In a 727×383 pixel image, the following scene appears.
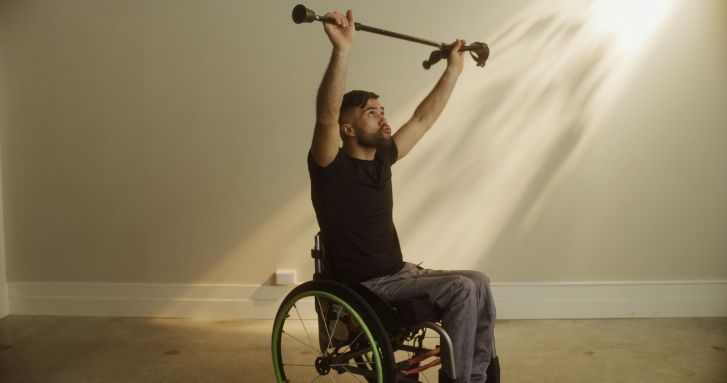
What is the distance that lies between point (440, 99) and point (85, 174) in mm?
1968

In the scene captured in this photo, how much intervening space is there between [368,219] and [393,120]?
119cm

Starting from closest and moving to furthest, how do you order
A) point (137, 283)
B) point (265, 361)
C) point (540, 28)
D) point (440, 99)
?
point (440, 99) → point (265, 361) → point (540, 28) → point (137, 283)

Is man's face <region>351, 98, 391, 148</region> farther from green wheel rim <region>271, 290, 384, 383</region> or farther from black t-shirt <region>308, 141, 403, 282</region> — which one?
green wheel rim <region>271, 290, 384, 383</region>

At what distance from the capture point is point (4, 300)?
3.35 meters

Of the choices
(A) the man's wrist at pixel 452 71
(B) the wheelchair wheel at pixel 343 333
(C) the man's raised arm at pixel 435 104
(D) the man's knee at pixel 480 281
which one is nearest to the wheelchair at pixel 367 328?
(B) the wheelchair wheel at pixel 343 333

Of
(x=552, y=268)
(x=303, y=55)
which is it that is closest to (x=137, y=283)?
(x=303, y=55)

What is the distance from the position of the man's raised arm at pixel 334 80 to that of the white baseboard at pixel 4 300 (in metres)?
2.33

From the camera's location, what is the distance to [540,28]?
3156 mm

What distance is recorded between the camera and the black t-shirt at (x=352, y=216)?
2.08m

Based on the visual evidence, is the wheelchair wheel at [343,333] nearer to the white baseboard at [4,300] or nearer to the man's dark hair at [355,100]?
the man's dark hair at [355,100]

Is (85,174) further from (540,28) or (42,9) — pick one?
(540,28)

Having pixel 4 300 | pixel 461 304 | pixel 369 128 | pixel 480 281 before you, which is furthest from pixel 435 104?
pixel 4 300

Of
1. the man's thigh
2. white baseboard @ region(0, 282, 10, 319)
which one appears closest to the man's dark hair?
the man's thigh

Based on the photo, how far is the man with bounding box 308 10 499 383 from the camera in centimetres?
194
